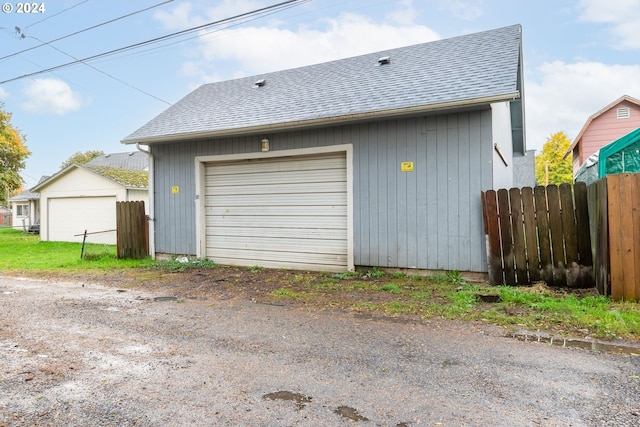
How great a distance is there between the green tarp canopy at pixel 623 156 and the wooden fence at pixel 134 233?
9.62 metres

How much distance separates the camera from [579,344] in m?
3.16

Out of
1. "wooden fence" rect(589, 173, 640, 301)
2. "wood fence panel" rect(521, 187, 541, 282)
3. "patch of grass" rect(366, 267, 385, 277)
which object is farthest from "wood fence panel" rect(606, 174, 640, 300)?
"patch of grass" rect(366, 267, 385, 277)

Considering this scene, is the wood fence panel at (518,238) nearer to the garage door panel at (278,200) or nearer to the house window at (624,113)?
the garage door panel at (278,200)

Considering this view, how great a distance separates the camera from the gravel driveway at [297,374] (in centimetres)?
206

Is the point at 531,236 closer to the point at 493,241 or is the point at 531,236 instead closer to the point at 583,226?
the point at 493,241

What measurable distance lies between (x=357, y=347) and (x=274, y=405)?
1.16m

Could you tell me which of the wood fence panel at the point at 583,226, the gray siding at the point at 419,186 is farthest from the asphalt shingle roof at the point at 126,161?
the wood fence panel at the point at 583,226

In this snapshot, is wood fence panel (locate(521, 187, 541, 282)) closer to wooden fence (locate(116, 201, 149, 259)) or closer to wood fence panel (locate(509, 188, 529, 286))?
wood fence panel (locate(509, 188, 529, 286))

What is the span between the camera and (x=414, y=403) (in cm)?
218

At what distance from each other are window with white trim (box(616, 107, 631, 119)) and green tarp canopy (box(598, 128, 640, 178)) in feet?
37.4

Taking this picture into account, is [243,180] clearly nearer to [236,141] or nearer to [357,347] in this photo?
[236,141]

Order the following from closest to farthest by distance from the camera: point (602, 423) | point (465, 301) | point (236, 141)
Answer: point (602, 423)
point (465, 301)
point (236, 141)

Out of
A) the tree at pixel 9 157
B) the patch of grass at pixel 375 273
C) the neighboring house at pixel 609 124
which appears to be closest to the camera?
the patch of grass at pixel 375 273

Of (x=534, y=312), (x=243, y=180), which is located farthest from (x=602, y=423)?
(x=243, y=180)
